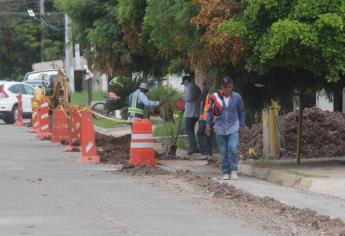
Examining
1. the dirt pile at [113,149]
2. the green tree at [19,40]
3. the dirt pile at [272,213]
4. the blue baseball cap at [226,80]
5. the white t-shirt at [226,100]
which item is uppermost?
the green tree at [19,40]

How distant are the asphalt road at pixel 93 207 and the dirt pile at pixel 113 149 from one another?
4.05 feet

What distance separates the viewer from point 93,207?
11.1 metres

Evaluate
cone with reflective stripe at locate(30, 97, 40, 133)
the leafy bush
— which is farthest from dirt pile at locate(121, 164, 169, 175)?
cone with reflective stripe at locate(30, 97, 40, 133)

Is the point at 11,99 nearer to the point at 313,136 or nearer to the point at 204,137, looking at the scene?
the point at 204,137

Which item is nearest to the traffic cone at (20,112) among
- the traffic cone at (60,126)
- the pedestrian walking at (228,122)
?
the traffic cone at (60,126)

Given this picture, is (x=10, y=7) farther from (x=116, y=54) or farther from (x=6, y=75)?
(x=116, y=54)

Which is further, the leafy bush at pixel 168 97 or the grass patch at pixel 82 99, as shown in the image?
the grass patch at pixel 82 99

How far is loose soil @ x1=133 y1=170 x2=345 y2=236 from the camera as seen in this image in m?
9.58

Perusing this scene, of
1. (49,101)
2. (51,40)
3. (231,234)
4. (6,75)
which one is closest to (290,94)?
(231,234)

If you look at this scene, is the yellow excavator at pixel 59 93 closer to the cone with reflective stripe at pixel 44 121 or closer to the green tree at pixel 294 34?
the cone with reflective stripe at pixel 44 121

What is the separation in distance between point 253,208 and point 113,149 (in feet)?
31.4

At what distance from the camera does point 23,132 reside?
29734 millimetres

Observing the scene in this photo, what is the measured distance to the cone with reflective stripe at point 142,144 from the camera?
630 inches

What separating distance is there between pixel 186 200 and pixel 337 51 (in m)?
3.41
